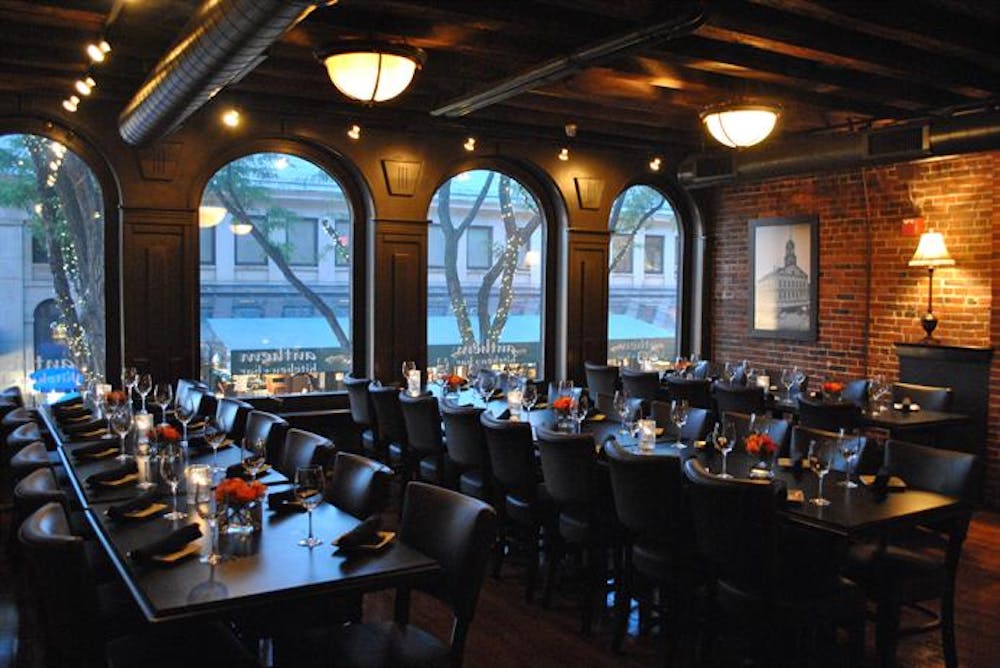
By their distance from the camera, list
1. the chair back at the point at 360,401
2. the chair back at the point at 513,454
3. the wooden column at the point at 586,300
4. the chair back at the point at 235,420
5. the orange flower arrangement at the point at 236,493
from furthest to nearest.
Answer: the wooden column at the point at 586,300 < the chair back at the point at 360,401 < the chair back at the point at 235,420 < the chair back at the point at 513,454 < the orange flower arrangement at the point at 236,493

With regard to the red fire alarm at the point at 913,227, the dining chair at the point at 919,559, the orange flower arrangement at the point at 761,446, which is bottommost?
the dining chair at the point at 919,559

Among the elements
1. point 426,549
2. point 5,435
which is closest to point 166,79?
point 5,435

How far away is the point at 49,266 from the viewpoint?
7.19m

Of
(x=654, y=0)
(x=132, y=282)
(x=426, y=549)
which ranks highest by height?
(x=654, y=0)

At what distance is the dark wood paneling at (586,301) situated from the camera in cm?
897

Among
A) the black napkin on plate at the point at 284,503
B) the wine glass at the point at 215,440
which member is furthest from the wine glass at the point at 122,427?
the black napkin on plate at the point at 284,503

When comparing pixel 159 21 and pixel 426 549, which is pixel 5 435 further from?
pixel 426 549

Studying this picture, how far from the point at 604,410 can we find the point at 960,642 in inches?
109

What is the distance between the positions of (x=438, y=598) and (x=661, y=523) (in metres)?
1.20

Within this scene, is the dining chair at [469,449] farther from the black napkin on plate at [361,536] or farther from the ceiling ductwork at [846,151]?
the ceiling ductwork at [846,151]

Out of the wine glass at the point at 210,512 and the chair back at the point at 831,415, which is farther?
the chair back at the point at 831,415

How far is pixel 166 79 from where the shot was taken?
5004 millimetres

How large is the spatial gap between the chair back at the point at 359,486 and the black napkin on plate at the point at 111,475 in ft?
2.91

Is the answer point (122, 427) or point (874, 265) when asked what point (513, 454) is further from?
point (874, 265)
